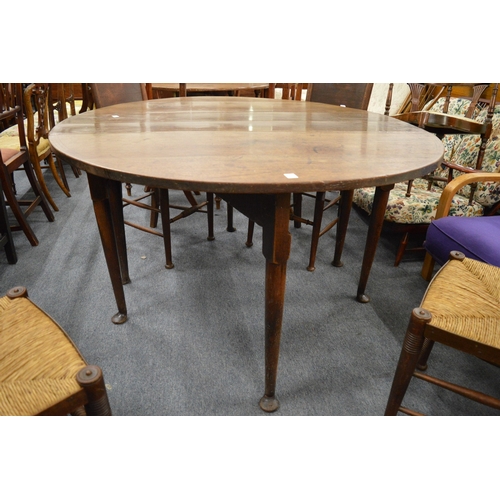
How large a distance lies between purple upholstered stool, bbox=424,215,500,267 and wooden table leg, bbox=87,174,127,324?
1347mm

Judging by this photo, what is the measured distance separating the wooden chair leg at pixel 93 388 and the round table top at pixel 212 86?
8.52 ft

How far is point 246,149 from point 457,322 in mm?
748

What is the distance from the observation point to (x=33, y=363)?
0.79 meters

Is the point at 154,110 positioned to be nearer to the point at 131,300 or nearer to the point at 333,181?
the point at 131,300

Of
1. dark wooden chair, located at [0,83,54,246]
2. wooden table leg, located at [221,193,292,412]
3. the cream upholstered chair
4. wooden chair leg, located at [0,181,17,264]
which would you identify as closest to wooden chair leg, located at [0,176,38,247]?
dark wooden chair, located at [0,83,54,246]

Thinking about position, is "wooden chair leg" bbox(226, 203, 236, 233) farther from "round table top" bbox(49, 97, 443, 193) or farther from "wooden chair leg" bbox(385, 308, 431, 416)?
"wooden chair leg" bbox(385, 308, 431, 416)

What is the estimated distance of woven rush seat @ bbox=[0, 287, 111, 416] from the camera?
724 millimetres

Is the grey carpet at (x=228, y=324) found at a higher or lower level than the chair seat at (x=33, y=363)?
lower

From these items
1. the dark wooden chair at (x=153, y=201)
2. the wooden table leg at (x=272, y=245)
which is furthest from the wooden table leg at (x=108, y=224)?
the wooden table leg at (x=272, y=245)

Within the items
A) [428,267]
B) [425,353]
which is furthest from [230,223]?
[425,353]

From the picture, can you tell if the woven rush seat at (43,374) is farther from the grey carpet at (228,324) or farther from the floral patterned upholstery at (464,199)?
the floral patterned upholstery at (464,199)

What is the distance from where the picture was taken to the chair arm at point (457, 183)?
1670 mm

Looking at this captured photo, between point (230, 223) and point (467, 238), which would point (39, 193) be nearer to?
point (230, 223)

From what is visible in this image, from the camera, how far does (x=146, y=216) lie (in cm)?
276
